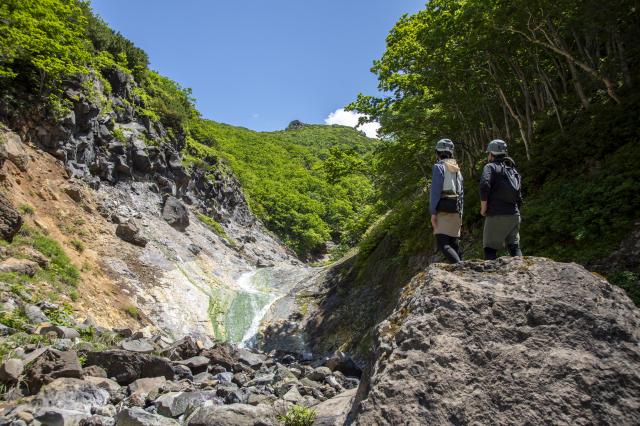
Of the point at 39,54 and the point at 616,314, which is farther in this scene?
the point at 39,54

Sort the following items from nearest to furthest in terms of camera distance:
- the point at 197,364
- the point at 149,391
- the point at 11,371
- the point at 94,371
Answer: the point at 11,371, the point at 149,391, the point at 94,371, the point at 197,364

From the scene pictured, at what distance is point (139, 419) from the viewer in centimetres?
605

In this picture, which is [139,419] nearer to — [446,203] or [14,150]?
[446,203]

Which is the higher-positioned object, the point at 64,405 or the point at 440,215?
the point at 440,215

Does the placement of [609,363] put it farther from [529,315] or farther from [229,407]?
[229,407]

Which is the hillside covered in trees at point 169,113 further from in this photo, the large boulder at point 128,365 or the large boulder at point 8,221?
the large boulder at point 128,365

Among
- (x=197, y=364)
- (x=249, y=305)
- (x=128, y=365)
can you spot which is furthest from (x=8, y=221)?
(x=249, y=305)

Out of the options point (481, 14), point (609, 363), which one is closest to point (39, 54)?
point (481, 14)

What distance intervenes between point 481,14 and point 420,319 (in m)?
11.8

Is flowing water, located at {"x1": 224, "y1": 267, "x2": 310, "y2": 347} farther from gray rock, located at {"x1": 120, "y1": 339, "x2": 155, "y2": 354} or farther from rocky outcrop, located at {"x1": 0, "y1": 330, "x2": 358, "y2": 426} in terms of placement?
rocky outcrop, located at {"x1": 0, "y1": 330, "x2": 358, "y2": 426}

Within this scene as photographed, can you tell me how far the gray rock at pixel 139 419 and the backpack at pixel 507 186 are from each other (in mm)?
5780

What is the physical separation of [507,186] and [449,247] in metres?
1.07

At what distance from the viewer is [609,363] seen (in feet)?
9.75

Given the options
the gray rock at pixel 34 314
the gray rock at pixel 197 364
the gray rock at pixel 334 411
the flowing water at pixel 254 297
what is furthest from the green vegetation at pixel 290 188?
the gray rock at pixel 334 411
